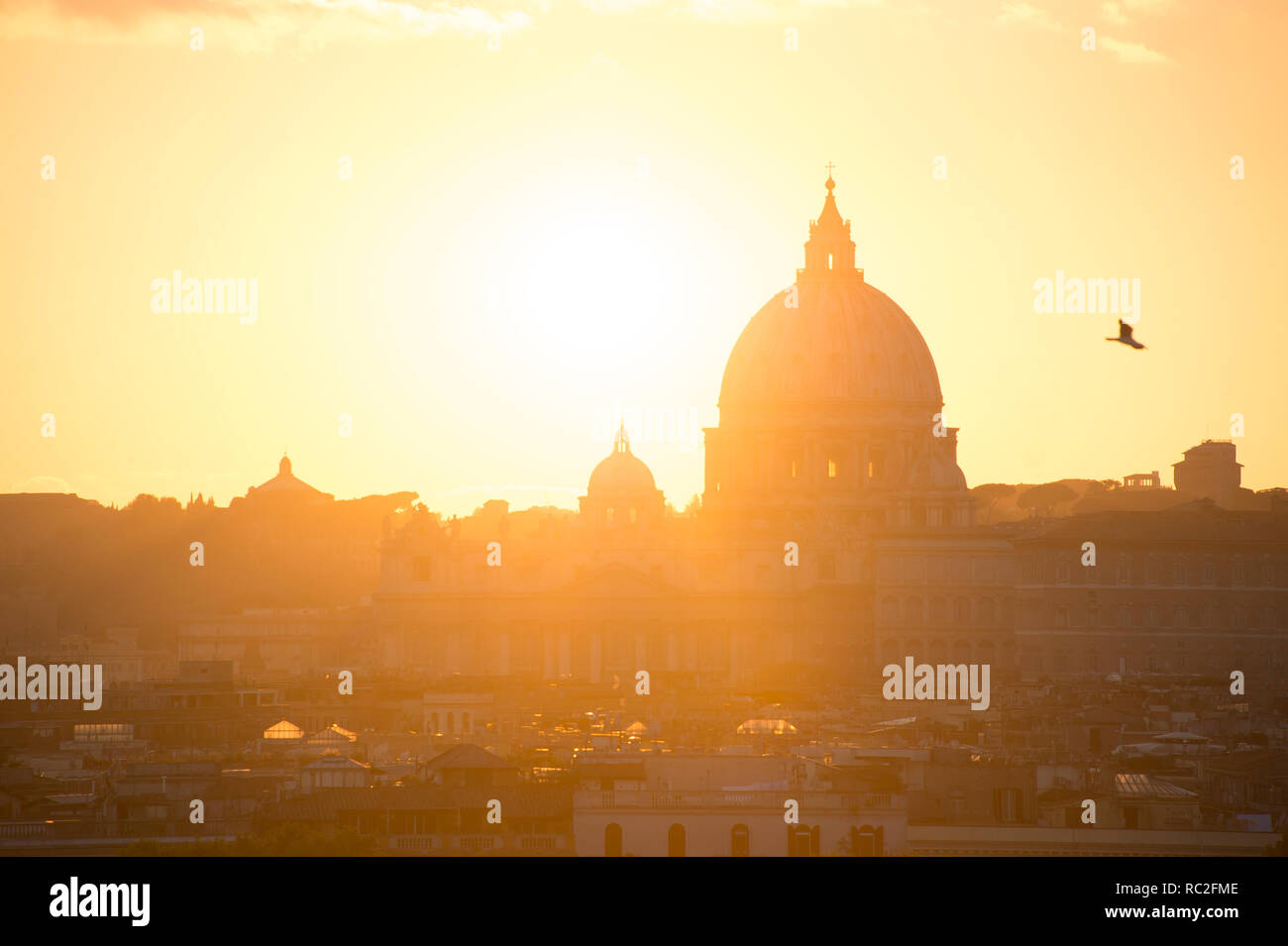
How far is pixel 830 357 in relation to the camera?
128 m

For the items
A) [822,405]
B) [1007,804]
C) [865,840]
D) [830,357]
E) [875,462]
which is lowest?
[865,840]

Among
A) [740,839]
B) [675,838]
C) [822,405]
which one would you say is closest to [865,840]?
[740,839]

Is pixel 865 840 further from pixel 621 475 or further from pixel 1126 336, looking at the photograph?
pixel 621 475

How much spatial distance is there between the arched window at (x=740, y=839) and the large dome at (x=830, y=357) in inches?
3399

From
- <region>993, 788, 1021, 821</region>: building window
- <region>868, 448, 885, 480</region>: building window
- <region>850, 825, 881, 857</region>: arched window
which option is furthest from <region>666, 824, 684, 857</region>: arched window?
<region>868, 448, 885, 480</region>: building window

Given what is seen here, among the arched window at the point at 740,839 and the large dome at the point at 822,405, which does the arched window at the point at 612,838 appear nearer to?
the arched window at the point at 740,839

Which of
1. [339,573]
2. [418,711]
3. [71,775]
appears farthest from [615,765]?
[339,573]

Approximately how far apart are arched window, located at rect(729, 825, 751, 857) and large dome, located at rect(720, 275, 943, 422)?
86340 millimetres

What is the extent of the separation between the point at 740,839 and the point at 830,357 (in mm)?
87601

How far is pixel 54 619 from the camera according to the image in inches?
4493

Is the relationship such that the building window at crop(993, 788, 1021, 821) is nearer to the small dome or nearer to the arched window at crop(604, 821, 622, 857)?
the arched window at crop(604, 821, 622, 857)

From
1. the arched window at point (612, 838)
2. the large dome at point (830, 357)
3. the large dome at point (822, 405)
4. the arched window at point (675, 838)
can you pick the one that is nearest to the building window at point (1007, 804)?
the arched window at point (675, 838)
